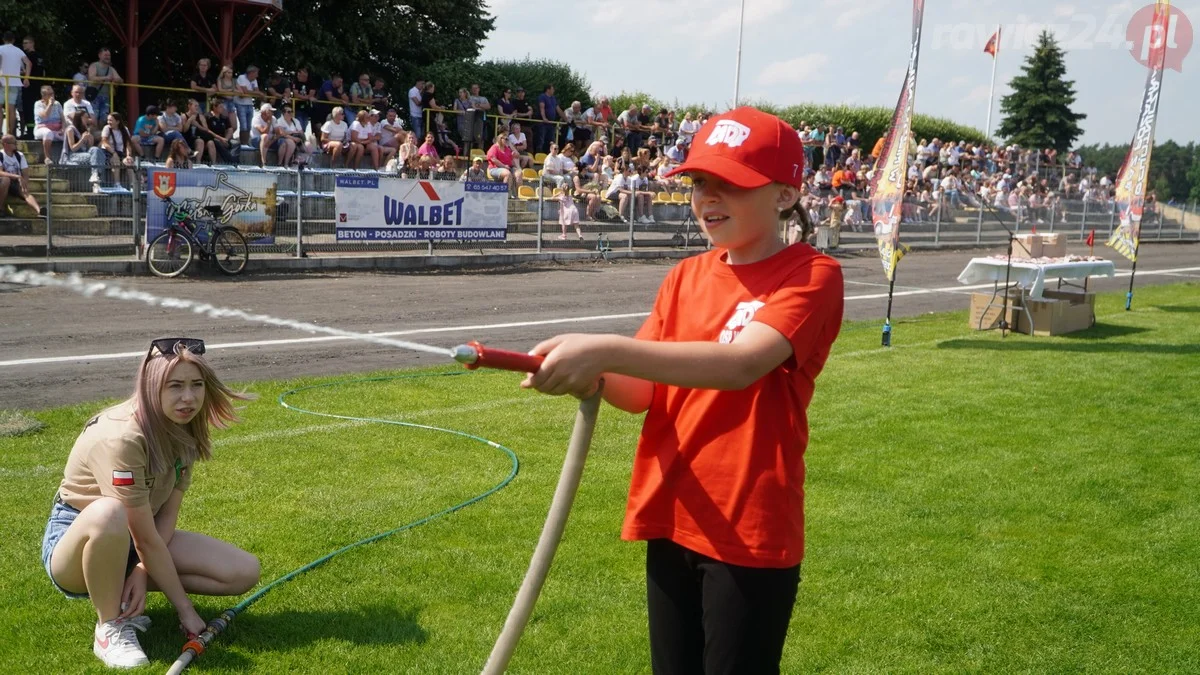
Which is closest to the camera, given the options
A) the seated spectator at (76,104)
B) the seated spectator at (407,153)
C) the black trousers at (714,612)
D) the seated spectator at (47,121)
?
the black trousers at (714,612)

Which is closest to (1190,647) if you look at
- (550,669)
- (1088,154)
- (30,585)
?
(550,669)

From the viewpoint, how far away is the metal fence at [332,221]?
1800 centimetres

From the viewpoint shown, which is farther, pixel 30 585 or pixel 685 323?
pixel 30 585

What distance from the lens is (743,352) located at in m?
2.42

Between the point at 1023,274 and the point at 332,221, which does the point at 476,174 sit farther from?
the point at 1023,274

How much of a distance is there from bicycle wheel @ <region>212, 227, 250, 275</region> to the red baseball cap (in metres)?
16.6

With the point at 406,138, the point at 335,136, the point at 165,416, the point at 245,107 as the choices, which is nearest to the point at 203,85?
the point at 245,107

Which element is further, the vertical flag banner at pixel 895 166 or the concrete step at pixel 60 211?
the concrete step at pixel 60 211

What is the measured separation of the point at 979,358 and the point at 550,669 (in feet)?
31.2

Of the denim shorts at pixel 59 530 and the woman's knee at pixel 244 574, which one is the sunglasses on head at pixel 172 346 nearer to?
the denim shorts at pixel 59 530

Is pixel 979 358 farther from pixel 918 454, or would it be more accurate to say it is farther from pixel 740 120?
pixel 740 120

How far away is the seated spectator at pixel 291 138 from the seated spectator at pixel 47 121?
14.5 ft

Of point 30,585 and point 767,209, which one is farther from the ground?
point 767,209

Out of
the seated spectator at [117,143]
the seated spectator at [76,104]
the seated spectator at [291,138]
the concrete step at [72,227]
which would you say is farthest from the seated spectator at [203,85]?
the concrete step at [72,227]
